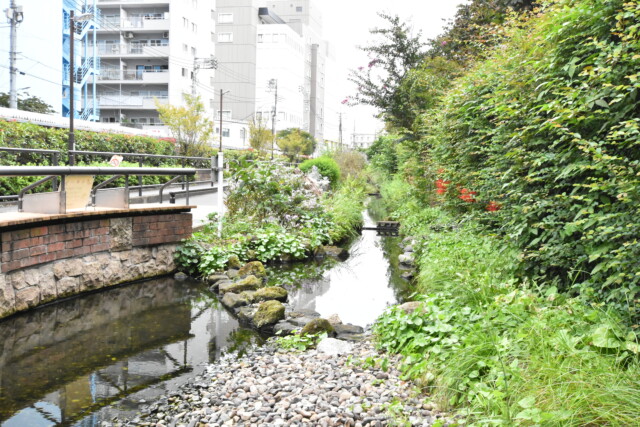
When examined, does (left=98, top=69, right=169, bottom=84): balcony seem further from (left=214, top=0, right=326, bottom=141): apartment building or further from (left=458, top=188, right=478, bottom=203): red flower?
(left=458, top=188, right=478, bottom=203): red flower

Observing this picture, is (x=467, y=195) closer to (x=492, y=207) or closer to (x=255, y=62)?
(x=492, y=207)

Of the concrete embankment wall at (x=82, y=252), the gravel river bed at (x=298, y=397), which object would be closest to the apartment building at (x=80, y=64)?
the concrete embankment wall at (x=82, y=252)

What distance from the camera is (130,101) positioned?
149 feet

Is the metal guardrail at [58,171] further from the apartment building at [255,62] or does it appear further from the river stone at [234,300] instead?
the apartment building at [255,62]

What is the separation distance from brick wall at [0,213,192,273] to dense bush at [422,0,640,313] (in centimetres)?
469

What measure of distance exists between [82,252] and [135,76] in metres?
43.4

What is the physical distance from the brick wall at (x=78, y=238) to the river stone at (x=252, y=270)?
107 centimetres

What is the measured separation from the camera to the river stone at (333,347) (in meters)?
4.64

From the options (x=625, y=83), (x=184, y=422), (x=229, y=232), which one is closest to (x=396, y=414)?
(x=184, y=422)

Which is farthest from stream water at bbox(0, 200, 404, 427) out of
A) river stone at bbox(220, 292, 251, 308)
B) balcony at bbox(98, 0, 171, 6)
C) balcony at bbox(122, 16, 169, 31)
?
balcony at bbox(98, 0, 171, 6)

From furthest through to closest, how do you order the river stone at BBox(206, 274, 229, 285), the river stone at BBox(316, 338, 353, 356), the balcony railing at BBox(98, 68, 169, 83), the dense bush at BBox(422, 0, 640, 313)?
1. the balcony railing at BBox(98, 68, 169, 83)
2. the river stone at BBox(206, 274, 229, 285)
3. the river stone at BBox(316, 338, 353, 356)
4. the dense bush at BBox(422, 0, 640, 313)

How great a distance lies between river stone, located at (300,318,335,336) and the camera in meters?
5.20

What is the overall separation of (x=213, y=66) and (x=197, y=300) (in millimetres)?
43311

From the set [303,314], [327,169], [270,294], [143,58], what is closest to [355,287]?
[270,294]
